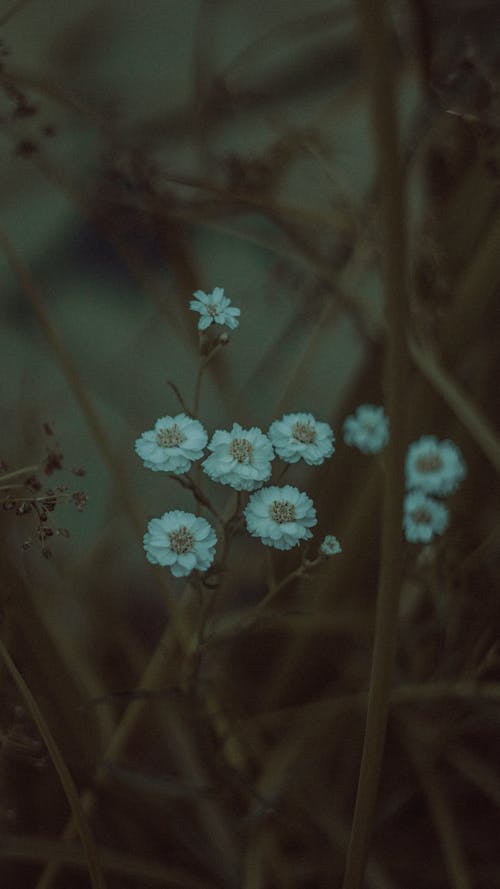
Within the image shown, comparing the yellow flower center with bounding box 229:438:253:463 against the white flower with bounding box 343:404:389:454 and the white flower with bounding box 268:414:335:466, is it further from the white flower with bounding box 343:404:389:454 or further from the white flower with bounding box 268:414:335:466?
the white flower with bounding box 343:404:389:454

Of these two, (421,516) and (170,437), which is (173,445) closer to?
(170,437)

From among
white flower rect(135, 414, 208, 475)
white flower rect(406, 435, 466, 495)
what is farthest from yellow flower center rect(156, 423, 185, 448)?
white flower rect(406, 435, 466, 495)

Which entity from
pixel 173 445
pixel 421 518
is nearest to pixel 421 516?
pixel 421 518

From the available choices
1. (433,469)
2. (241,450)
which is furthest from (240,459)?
(433,469)

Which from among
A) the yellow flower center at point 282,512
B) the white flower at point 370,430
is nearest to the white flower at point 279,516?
the yellow flower center at point 282,512

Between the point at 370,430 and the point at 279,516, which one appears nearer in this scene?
the point at 279,516

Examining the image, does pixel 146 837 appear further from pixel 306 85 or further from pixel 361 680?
pixel 306 85
